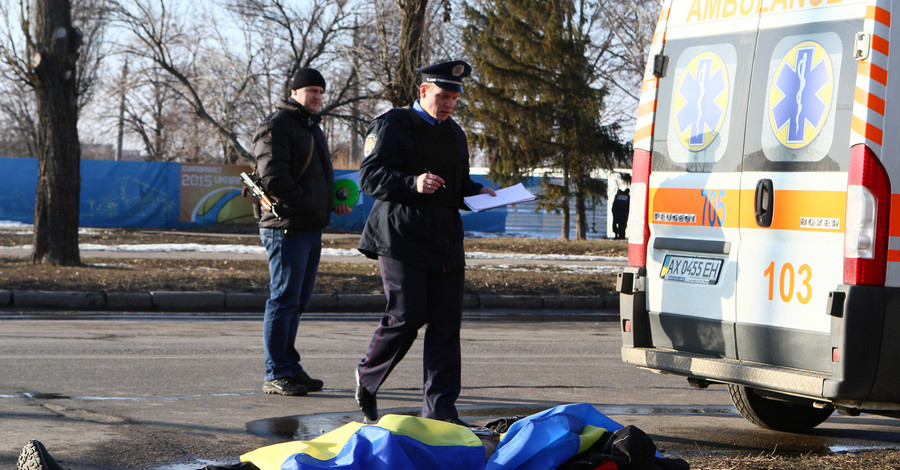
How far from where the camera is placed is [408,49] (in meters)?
18.2

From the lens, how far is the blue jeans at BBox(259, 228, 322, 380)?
645cm

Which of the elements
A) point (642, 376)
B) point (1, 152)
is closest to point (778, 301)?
point (642, 376)

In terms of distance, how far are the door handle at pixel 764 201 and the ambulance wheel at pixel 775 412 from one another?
1.25m

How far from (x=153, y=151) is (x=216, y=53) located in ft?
46.0

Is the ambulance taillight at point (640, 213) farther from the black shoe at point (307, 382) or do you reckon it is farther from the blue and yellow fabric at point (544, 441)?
the black shoe at point (307, 382)

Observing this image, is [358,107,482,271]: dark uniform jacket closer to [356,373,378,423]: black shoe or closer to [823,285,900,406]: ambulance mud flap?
[356,373,378,423]: black shoe

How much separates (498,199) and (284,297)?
192 cm

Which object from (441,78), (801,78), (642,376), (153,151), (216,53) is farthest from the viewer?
(153,151)

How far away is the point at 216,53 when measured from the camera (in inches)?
1490

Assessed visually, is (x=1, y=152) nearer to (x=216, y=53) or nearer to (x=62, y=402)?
(x=216, y=53)

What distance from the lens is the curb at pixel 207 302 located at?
37.6 feet

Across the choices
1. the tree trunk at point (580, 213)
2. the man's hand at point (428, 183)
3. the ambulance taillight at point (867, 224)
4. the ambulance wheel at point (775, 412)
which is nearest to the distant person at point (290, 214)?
the man's hand at point (428, 183)

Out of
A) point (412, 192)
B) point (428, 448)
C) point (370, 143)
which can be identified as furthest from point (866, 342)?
point (370, 143)

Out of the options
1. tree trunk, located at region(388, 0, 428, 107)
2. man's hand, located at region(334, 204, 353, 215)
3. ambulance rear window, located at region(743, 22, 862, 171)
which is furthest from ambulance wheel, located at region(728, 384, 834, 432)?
tree trunk, located at region(388, 0, 428, 107)
